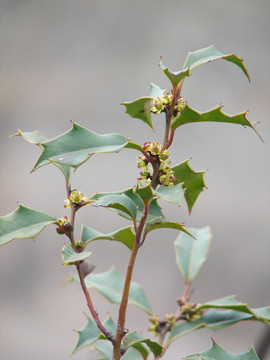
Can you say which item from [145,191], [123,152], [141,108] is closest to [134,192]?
[145,191]

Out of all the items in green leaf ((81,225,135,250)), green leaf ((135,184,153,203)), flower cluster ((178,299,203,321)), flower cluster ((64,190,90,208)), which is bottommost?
flower cluster ((178,299,203,321))

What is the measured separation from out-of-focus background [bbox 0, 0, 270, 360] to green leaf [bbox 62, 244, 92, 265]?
1.64 m

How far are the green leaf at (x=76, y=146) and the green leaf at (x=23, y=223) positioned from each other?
77 mm

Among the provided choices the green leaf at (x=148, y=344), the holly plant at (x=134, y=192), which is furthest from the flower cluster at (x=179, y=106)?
the green leaf at (x=148, y=344)

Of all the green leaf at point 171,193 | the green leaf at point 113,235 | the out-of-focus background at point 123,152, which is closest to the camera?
the green leaf at point 171,193

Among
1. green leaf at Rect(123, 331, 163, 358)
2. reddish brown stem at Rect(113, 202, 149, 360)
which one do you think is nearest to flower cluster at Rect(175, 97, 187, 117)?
reddish brown stem at Rect(113, 202, 149, 360)

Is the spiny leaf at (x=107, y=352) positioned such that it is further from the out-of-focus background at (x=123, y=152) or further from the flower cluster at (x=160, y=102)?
the out-of-focus background at (x=123, y=152)

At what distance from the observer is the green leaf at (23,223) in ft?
1.60

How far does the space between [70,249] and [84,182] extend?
1768 millimetres

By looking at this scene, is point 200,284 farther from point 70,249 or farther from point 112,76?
point 70,249

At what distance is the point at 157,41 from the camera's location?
2545mm

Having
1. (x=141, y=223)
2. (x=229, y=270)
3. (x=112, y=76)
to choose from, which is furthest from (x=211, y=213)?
(x=141, y=223)

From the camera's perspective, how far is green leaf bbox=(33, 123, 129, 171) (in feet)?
1.45

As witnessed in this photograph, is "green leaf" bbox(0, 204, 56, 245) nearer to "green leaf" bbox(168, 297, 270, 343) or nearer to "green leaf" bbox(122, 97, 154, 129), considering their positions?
"green leaf" bbox(122, 97, 154, 129)
